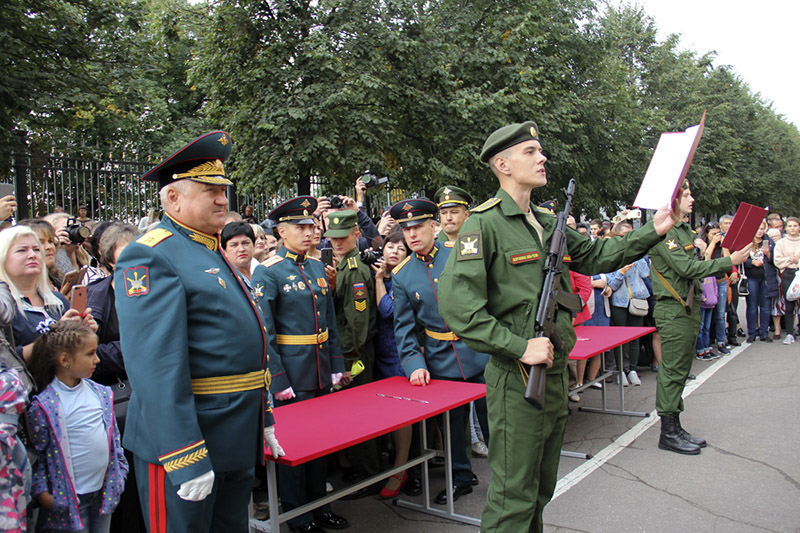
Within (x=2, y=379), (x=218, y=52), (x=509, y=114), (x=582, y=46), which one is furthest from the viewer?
(x=582, y=46)

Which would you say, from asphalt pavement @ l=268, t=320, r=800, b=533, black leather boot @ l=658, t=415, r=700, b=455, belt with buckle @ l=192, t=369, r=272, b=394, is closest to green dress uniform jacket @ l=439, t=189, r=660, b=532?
belt with buckle @ l=192, t=369, r=272, b=394

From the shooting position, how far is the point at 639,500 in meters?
4.52

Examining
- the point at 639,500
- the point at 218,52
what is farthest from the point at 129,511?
the point at 218,52

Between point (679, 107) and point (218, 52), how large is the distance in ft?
76.4

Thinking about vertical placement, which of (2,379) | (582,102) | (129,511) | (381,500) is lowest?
(381,500)

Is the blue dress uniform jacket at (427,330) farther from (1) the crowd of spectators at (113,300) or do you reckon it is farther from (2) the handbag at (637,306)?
(2) the handbag at (637,306)

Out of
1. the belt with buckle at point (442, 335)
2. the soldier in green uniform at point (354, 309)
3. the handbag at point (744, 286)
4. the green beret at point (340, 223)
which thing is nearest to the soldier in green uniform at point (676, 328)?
the belt with buckle at point (442, 335)

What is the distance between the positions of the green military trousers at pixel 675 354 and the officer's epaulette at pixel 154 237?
14.9 ft

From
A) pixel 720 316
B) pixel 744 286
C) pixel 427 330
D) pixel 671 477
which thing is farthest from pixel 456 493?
pixel 744 286

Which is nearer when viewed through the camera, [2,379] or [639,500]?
[2,379]

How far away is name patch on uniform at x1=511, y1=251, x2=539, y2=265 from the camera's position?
2961mm

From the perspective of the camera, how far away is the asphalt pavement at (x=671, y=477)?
4.20 metres

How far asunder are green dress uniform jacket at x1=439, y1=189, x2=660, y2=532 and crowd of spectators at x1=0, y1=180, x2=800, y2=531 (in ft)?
3.41

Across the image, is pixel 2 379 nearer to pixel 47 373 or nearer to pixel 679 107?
pixel 47 373
